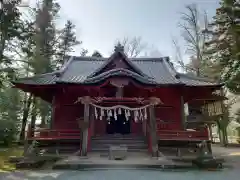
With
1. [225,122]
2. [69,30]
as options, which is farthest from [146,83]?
[69,30]

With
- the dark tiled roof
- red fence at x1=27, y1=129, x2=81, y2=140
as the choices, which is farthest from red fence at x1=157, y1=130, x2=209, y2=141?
red fence at x1=27, y1=129, x2=81, y2=140

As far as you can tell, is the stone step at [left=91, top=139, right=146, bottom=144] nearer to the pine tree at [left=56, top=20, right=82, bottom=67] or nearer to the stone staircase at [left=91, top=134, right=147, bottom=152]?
the stone staircase at [left=91, top=134, right=147, bottom=152]

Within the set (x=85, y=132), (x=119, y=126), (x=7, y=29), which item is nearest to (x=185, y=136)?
(x=119, y=126)

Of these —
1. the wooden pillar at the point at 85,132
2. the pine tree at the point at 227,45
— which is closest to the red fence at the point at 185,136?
the wooden pillar at the point at 85,132

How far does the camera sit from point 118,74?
29.1ft

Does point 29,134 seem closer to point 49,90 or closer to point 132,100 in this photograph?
point 49,90

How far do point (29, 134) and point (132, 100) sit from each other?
556cm

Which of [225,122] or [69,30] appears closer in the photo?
[225,122]

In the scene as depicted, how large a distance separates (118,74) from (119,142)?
12.5 feet

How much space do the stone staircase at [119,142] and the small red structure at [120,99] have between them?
407 mm

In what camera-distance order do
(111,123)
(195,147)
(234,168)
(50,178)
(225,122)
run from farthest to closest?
(225,122) → (111,123) → (195,147) → (234,168) → (50,178)

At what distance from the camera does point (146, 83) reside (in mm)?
9172

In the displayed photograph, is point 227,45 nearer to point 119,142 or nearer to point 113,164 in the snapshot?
point 119,142

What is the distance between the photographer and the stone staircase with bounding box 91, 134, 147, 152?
953 cm
